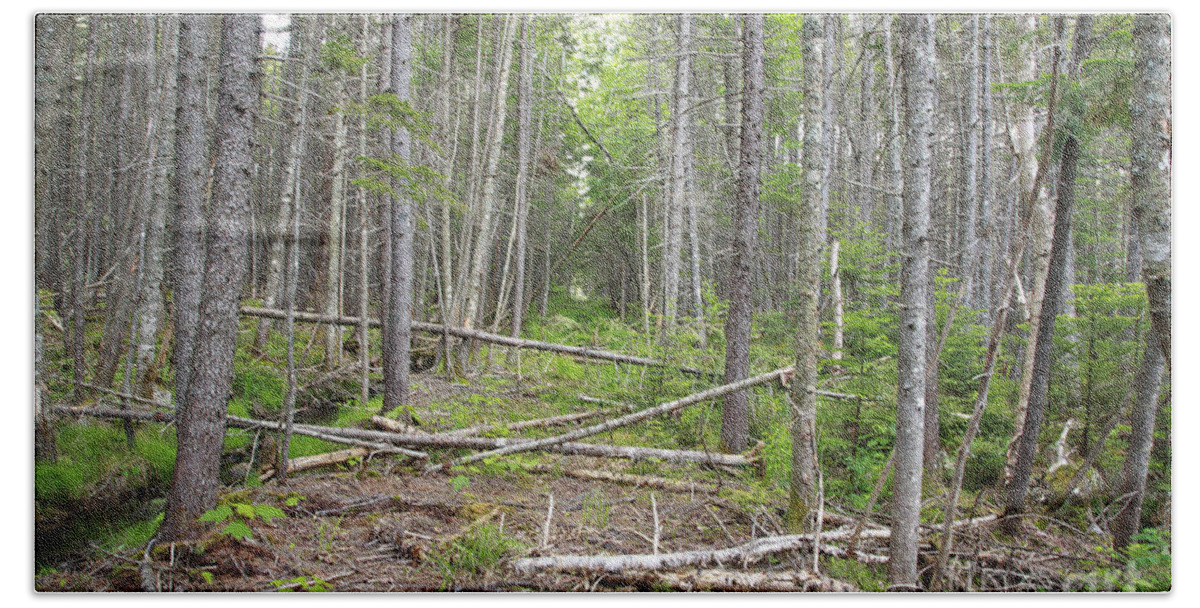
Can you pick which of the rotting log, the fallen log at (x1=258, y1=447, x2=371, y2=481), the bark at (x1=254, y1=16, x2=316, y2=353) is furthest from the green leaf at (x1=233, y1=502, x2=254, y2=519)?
the bark at (x1=254, y1=16, x2=316, y2=353)

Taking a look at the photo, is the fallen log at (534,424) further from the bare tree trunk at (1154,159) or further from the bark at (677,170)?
the bare tree trunk at (1154,159)

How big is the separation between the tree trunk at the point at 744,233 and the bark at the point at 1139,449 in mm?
3178

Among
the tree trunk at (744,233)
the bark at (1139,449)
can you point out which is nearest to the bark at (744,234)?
the tree trunk at (744,233)

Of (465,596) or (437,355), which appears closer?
(465,596)

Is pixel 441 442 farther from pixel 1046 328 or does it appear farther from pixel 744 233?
pixel 1046 328

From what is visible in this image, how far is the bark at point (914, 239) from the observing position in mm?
3848

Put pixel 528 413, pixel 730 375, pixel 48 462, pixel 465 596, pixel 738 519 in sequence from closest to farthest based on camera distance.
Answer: pixel 465 596, pixel 48 462, pixel 738 519, pixel 730 375, pixel 528 413

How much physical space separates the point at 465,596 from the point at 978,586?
3.63m

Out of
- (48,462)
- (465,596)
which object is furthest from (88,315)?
(465,596)

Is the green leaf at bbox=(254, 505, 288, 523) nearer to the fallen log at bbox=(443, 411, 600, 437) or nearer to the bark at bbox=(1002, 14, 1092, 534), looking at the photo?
the fallen log at bbox=(443, 411, 600, 437)

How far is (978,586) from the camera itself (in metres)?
4.54

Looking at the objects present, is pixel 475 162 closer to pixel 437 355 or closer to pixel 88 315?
pixel 437 355

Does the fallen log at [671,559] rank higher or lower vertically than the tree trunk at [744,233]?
lower

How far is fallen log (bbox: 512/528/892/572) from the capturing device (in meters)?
4.23
